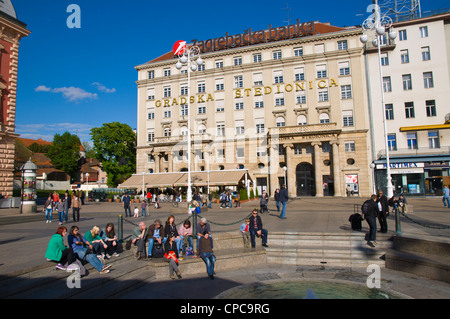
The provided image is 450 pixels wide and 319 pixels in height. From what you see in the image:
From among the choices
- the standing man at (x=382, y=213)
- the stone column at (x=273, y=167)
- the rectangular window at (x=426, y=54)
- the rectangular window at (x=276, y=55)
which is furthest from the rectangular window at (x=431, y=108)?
the standing man at (x=382, y=213)

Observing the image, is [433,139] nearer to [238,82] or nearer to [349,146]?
[349,146]

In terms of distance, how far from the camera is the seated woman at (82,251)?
8305 mm

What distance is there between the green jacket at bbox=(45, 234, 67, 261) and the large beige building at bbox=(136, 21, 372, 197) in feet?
107

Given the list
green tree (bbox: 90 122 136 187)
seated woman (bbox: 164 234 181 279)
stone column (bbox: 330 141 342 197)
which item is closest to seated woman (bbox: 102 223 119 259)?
seated woman (bbox: 164 234 181 279)

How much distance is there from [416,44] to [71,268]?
4680 centimetres

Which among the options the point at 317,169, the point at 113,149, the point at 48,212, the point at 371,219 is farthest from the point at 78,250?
the point at 113,149

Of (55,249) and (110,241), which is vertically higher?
(55,249)

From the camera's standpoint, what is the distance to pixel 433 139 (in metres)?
37.0

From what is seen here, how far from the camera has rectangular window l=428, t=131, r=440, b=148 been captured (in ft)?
121

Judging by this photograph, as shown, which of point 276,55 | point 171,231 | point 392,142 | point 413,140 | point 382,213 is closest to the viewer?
point 171,231

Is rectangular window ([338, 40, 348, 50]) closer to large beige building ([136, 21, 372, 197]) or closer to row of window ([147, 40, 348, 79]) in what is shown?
row of window ([147, 40, 348, 79])

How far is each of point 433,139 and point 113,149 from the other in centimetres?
5264
